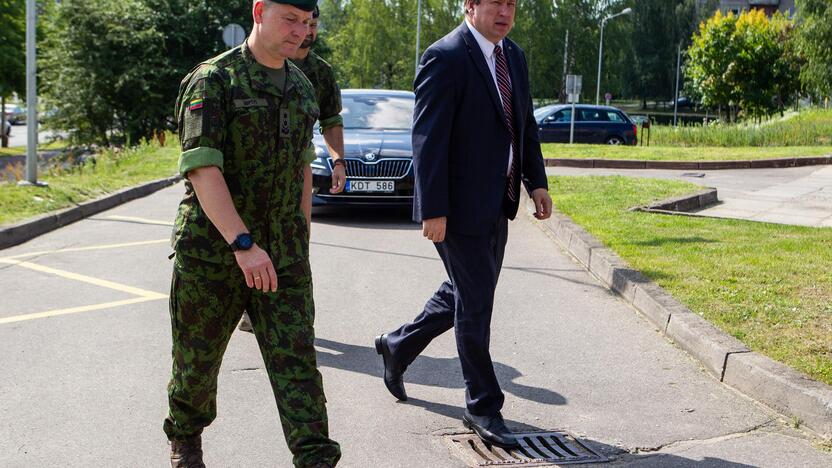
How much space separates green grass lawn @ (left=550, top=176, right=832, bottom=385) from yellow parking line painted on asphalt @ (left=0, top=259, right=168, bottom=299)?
3.74m

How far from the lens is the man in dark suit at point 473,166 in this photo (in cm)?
413

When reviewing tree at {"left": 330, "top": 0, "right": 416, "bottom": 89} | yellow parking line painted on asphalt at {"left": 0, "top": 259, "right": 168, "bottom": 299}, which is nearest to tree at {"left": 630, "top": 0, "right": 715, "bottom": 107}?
tree at {"left": 330, "top": 0, "right": 416, "bottom": 89}

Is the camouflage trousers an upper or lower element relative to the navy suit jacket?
lower

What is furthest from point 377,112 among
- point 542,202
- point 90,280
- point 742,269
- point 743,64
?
point 743,64

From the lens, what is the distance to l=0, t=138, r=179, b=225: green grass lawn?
11.5 meters

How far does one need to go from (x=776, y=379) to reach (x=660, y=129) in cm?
2796

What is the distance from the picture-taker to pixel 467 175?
4.17m

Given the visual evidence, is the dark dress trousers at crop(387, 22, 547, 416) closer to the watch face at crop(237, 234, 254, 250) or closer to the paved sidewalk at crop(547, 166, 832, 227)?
the watch face at crop(237, 234, 254, 250)

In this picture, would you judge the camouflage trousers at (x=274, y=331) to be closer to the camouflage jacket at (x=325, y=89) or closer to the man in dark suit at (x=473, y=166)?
the man in dark suit at (x=473, y=166)

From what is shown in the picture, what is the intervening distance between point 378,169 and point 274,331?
333 inches

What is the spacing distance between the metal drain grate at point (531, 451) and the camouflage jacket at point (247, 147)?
1.29m

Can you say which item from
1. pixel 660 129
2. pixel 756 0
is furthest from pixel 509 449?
pixel 756 0

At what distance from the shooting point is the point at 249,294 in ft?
11.2

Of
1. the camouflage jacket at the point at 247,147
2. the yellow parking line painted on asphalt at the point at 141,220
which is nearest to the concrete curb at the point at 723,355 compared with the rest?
the camouflage jacket at the point at 247,147
